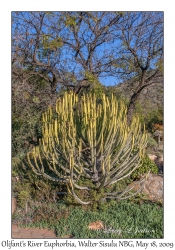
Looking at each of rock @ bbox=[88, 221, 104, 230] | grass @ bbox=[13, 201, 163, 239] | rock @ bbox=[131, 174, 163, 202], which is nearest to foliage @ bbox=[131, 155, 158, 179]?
rock @ bbox=[131, 174, 163, 202]

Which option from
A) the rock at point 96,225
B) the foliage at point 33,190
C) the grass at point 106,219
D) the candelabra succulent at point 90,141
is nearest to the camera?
the grass at point 106,219

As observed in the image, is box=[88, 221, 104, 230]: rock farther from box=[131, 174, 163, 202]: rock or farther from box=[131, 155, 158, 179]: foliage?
box=[131, 155, 158, 179]: foliage

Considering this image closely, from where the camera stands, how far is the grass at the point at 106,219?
4.49 m

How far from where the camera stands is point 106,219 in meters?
4.86

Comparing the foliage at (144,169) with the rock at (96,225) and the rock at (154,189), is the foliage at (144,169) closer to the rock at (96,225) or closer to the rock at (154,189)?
the rock at (154,189)

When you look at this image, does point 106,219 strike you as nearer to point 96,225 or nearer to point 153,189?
point 96,225

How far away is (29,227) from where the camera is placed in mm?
4941

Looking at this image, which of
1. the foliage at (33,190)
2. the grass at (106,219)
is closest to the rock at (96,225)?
the grass at (106,219)

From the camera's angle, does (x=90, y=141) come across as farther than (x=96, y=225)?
Yes

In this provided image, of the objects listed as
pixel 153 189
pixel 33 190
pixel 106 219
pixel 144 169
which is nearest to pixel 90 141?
pixel 106 219

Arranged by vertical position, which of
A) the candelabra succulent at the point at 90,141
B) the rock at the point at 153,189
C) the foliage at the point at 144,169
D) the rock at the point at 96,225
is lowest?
the rock at the point at 96,225

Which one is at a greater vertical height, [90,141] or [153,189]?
[90,141]

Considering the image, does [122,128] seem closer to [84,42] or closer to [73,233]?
[73,233]

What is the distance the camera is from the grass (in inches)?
A: 177
